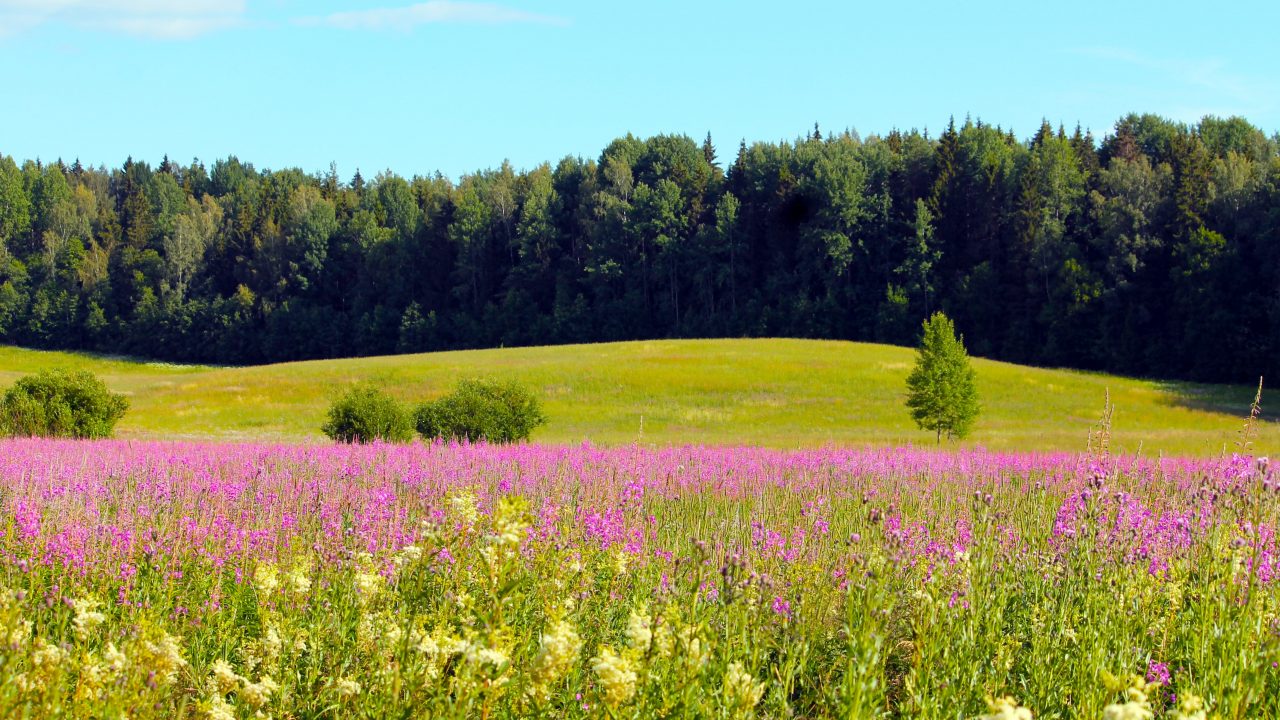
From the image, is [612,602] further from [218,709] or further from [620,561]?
[218,709]

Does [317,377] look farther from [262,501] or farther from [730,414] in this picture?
[262,501]

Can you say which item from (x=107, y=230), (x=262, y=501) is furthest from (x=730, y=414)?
(x=107, y=230)

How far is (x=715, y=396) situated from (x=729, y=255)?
4720cm

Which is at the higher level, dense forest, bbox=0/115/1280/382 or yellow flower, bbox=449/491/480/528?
dense forest, bbox=0/115/1280/382

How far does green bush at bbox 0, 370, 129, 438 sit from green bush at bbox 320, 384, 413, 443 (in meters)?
4.79

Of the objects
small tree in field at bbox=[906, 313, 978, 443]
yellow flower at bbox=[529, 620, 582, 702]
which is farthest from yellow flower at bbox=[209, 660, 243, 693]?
small tree in field at bbox=[906, 313, 978, 443]

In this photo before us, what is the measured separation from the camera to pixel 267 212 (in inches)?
4365

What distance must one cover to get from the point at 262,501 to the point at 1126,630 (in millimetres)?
6711

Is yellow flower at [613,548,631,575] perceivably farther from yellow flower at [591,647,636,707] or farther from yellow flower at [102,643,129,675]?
yellow flower at [102,643,129,675]

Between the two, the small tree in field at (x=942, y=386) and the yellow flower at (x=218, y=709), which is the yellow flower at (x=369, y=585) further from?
the small tree in field at (x=942, y=386)

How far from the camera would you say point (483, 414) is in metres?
23.5

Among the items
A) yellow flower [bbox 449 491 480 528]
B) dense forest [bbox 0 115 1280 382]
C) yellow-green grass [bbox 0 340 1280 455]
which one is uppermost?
dense forest [bbox 0 115 1280 382]

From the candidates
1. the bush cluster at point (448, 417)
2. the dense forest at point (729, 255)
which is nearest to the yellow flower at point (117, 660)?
the bush cluster at point (448, 417)

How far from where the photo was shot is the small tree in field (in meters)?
29.0
